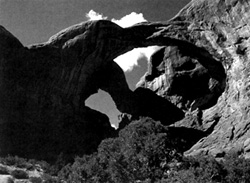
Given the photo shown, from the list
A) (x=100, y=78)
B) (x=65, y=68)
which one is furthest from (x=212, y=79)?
(x=65, y=68)

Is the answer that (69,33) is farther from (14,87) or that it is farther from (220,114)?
(220,114)

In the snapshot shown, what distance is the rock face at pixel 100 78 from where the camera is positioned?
39000mm

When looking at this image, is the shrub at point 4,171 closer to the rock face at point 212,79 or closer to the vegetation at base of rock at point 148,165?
the vegetation at base of rock at point 148,165

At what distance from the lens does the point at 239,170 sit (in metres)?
19.4

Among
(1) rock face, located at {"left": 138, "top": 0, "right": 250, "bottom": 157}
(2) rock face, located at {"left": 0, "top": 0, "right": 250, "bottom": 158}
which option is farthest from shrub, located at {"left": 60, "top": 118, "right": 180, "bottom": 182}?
(2) rock face, located at {"left": 0, "top": 0, "right": 250, "bottom": 158}

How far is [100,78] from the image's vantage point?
173 feet

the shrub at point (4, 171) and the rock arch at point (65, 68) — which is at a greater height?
the rock arch at point (65, 68)

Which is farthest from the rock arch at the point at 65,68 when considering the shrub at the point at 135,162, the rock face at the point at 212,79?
the shrub at the point at 135,162

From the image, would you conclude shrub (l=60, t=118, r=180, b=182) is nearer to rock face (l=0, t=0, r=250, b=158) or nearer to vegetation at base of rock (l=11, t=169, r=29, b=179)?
vegetation at base of rock (l=11, t=169, r=29, b=179)

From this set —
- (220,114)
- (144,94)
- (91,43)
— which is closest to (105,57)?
(91,43)

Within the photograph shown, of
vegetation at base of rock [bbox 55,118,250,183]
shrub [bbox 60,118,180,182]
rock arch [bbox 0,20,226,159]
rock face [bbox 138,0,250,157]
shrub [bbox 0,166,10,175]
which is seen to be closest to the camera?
vegetation at base of rock [bbox 55,118,250,183]

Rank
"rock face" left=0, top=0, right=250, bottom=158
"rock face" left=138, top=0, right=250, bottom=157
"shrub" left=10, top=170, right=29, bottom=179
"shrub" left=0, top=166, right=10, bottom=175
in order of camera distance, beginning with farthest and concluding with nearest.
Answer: "rock face" left=0, top=0, right=250, bottom=158 → "rock face" left=138, top=0, right=250, bottom=157 → "shrub" left=0, top=166, right=10, bottom=175 → "shrub" left=10, top=170, right=29, bottom=179

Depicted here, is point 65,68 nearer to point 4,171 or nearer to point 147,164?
point 4,171

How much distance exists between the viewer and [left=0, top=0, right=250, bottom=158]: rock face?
39.0m
